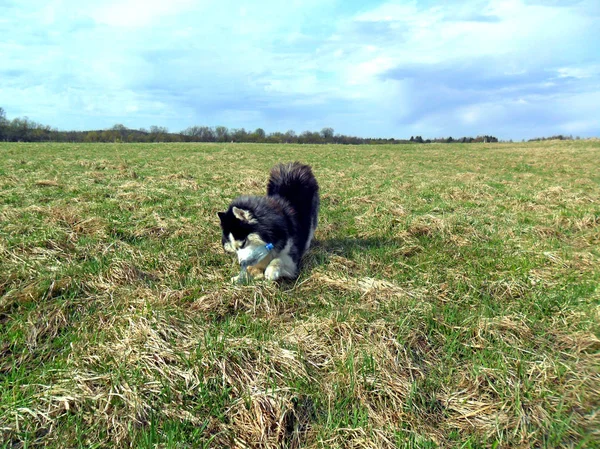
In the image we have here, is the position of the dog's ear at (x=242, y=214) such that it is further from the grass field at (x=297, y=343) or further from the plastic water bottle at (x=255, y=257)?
the grass field at (x=297, y=343)

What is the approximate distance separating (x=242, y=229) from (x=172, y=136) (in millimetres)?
64279

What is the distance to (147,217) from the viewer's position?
6.33m

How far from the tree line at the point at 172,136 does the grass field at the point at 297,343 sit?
5715 cm

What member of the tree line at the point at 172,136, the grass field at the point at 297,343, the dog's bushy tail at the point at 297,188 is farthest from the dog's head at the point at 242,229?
the tree line at the point at 172,136

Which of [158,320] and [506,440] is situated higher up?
[158,320]

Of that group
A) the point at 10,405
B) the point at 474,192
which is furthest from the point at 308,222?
the point at 474,192

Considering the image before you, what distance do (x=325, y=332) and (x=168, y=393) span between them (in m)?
1.28

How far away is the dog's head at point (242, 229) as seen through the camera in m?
3.94

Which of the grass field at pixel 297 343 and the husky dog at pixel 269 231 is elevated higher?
the husky dog at pixel 269 231

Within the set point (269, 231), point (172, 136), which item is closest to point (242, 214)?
point (269, 231)

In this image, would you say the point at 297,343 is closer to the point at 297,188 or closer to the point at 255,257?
the point at 255,257

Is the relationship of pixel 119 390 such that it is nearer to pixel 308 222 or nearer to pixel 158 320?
pixel 158 320

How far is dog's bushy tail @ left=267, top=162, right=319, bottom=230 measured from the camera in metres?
4.99

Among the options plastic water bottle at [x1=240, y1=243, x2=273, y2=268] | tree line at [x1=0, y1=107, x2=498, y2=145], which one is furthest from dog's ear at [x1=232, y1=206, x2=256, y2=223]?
tree line at [x1=0, y1=107, x2=498, y2=145]
